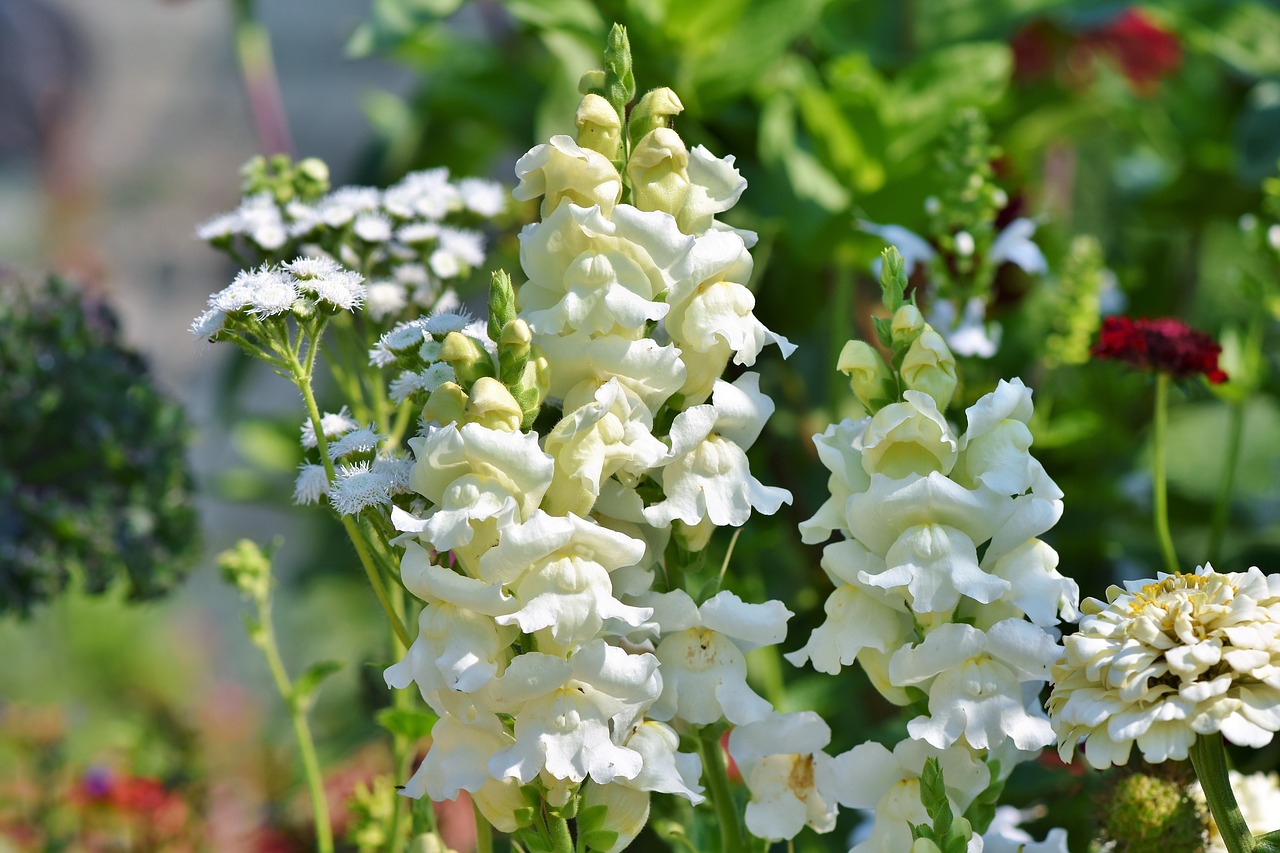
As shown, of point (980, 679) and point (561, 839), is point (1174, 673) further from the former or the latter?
point (561, 839)

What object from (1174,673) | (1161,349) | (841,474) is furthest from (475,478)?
(1161,349)

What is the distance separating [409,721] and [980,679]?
0.27m

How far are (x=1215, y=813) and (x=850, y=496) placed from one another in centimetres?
17

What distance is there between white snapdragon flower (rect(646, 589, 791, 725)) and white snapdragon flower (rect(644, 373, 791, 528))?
33 mm

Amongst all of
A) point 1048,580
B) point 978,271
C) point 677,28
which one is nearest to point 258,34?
point 677,28

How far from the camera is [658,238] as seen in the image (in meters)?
0.47

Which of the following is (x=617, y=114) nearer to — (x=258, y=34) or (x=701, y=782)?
(x=701, y=782)

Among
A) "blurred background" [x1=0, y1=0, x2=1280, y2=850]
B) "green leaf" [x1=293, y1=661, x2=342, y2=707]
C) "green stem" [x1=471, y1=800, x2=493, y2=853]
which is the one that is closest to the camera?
"green stem" [x1=471, y1=800, x2=493, y2=853]

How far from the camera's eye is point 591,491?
45 cm

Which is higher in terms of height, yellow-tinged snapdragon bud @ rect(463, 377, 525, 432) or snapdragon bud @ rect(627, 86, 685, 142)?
snapdragon bud @ rect(627, 86, 685, 142)

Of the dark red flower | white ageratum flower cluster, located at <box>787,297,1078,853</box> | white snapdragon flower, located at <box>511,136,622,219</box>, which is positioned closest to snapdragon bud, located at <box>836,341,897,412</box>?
white ageratum flower cluster, located at <box>787,297,1078,853</box>

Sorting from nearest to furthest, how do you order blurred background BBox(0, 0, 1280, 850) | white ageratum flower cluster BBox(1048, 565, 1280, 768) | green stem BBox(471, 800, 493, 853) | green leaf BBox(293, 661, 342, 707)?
white ageratum flower cluster BBox(1048, 565, 1280, 768), green stem BBox(471, 800, 493, 853), green leaf BBox(293, 661, 342, 707), blurred background BBox(0, 0, 1280, 850)

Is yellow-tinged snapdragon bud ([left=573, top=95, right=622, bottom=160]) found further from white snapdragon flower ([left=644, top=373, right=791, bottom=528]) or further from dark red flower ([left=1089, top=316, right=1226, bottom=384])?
dark red flower ([left=1089, top=316, right=1226, bottom=384])

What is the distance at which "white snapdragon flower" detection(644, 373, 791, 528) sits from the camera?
18.7 inches
